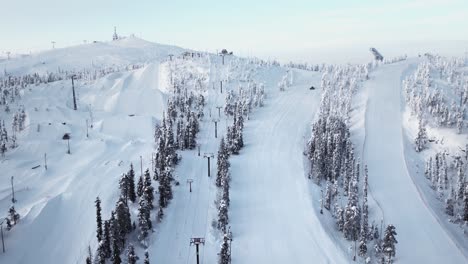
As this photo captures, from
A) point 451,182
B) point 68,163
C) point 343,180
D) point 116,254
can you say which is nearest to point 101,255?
point 116,254

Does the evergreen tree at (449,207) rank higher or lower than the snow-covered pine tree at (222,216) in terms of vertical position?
lower

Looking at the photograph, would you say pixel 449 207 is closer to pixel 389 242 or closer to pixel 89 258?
pixel 389 242

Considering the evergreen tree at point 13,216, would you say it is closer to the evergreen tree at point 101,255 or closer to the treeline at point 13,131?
the evergreen tree at point 101,255

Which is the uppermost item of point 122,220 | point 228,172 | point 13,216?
point 228,172

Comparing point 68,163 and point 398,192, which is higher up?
point 68,163

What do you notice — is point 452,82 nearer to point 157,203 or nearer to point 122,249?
point 157,203

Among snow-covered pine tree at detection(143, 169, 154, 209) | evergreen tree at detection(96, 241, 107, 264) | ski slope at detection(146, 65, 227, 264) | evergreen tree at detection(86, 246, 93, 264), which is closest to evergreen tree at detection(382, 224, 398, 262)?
ski slope at detection(146, 65, 227, 264)

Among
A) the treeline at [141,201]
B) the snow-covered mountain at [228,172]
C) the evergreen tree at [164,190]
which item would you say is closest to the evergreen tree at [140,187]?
the treeline at [141,201]
